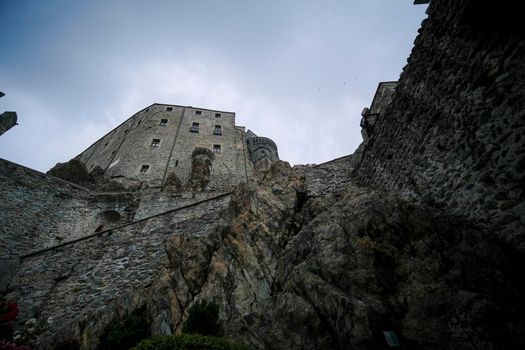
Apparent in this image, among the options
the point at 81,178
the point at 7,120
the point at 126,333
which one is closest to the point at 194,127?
the point at 81,178

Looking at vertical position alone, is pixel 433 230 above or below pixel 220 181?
below

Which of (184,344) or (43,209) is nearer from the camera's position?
(184,344)

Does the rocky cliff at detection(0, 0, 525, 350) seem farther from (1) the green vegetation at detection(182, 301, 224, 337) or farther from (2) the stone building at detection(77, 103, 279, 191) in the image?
(2) the stone building at detection(77, 103, 279, 191)

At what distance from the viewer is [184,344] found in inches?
151

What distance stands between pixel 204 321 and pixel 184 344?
191 centimetres

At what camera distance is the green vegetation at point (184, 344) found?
376 cm

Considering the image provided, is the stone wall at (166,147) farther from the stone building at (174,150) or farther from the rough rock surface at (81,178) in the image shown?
the rough rock surface at (81,178)

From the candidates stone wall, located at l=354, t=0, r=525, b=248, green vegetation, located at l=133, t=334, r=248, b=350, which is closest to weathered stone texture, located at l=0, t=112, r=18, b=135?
green vegetation, located at l=133, t=334, r=248, b=350

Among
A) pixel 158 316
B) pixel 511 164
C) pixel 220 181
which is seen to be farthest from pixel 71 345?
pixel 220 181

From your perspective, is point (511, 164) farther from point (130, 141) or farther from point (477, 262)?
point (130, 141)

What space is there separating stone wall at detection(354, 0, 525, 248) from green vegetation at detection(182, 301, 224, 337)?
4.89m

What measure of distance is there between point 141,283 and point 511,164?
30.5 feet

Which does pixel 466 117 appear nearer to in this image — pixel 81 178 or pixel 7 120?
pixel 7 120

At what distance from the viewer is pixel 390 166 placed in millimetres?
6715
